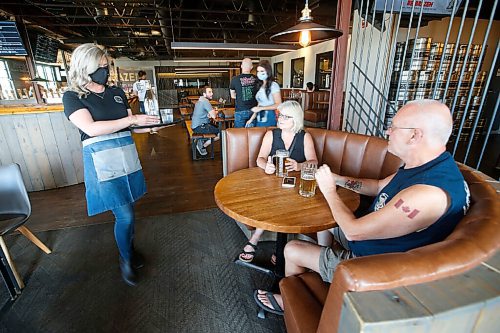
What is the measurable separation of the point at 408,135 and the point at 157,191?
3.18 meters

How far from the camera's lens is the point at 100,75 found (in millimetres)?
1602

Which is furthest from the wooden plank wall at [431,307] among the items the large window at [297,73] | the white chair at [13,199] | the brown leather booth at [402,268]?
the large window at [297,73]

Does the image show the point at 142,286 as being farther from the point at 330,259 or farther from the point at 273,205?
the point at 330,259

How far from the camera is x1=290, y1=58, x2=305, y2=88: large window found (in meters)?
10.6

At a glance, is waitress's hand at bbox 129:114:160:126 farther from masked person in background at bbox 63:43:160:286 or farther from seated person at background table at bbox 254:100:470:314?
seated person at background table at bbox 254:100:470:314

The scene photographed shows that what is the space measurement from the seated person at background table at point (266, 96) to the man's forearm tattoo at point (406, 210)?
276 cm

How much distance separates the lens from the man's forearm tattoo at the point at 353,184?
161cm

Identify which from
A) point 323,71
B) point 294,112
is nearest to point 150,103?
point 294,112

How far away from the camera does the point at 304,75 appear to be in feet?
33.7

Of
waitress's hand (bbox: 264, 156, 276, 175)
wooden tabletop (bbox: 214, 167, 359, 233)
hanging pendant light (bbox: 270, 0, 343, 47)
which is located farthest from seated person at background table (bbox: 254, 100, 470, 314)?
hanging pendant light (bbox: 270, 0, 343, 47)

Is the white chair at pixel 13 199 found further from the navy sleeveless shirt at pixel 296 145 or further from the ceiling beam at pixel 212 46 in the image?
the ceiling beam at pixel 212 46

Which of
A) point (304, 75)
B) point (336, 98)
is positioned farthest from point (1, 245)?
point (304, 75)

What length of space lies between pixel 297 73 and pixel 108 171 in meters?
10.7

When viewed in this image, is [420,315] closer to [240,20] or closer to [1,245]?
[1,245]
